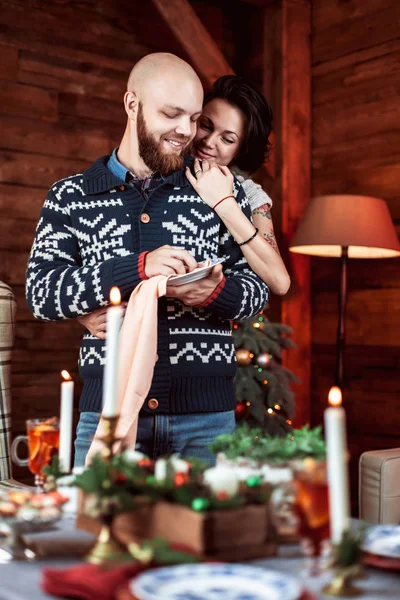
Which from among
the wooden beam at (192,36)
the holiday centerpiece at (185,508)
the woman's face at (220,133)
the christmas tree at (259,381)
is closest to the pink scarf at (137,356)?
the holiday centerpiece at (185,508)

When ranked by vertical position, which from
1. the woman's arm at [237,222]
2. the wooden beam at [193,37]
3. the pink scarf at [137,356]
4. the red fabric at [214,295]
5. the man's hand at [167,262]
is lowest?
the pink scarf at [137,356]

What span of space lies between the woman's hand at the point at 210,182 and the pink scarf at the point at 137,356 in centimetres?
33

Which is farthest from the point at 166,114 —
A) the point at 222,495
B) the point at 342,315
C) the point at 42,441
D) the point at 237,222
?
the point at 342,315

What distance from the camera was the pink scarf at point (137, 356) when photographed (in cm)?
158

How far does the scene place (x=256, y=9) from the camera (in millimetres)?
4324

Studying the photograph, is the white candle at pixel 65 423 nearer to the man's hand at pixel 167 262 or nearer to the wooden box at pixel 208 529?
the wooden box at pixel 208 529

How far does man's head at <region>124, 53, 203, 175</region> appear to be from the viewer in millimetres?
1831

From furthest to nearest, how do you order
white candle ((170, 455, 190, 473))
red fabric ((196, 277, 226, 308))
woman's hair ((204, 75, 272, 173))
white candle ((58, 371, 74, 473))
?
woman's hair ((204, 75, 272, 173)) < red fabric ((196, 277, 226, 308)) < white candle ((58, 371, 74, 473)) < white candle ((170, 455, 190, 473))

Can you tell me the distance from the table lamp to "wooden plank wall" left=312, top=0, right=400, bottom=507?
10.5 inches

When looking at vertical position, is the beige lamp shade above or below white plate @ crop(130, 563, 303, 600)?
above

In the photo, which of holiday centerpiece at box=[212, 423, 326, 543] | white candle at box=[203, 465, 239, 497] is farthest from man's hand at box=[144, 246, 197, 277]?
white candle at box=[203, 465, 239, 497]

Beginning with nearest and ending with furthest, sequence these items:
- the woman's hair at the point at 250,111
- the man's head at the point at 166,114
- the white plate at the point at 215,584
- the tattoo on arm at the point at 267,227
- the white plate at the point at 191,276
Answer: the white plate at the point at 215,584 → the white plate at the point at 191,276 → the man's head at the point at 166,114 → the tattoo on arm at the point at 267,227 → the woman's hair at the point at 250,111

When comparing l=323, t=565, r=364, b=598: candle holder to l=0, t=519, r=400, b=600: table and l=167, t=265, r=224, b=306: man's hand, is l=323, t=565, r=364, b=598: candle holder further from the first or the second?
l=167, t=265, r=224, b=306: man's hand

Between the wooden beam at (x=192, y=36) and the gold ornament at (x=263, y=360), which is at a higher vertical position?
the wooden beam at (x=192, y=36)
